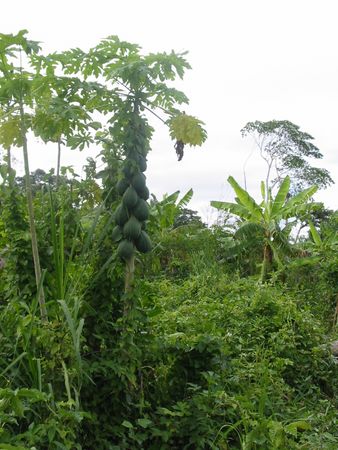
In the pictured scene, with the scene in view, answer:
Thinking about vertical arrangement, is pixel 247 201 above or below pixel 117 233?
above

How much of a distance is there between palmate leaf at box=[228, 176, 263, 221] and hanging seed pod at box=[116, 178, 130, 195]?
7.66 metres

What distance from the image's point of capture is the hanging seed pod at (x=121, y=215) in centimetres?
362

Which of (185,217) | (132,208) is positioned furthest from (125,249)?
(185,217)

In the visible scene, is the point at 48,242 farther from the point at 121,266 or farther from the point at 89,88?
the point at 89,88

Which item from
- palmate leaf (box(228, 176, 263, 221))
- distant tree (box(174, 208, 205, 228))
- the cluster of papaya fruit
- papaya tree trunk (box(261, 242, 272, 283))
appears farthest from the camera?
distant tree (box(174, 208, 205, 228))

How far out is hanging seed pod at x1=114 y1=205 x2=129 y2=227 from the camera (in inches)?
143

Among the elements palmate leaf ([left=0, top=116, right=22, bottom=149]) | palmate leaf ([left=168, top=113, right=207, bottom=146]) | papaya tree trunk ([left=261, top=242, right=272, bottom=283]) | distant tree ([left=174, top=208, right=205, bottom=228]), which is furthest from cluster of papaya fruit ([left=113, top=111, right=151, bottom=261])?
distant tree ([left=174, top=208, right=205, bottom=228])

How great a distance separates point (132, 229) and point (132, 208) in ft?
0.43

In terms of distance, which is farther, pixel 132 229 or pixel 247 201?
pixel 247 201

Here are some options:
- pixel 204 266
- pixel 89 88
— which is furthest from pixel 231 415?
pixel 204 266

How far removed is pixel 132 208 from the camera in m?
3.62

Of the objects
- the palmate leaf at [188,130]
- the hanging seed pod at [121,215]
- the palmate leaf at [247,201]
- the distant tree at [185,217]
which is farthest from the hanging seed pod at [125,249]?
the distant tree at [185,217]

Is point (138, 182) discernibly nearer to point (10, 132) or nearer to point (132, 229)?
point (132, 229)

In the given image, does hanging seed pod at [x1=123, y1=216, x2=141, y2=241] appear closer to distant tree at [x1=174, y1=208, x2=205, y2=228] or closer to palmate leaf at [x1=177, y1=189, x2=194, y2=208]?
palmate leaf at [x1=177, y1=189, x2=194, y2=208]
